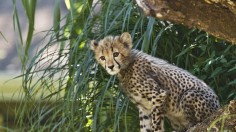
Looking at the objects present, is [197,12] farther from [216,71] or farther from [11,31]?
[11,31]

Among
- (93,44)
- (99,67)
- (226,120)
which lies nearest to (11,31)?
(99,67)

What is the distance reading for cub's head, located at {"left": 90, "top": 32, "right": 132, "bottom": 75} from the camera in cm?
332

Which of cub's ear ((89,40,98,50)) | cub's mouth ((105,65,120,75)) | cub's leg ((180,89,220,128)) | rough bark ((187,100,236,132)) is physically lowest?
rough bark ((187,100,236,132))

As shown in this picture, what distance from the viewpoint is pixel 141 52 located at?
11.5 ft

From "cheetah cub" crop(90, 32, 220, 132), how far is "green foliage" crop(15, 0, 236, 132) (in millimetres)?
130

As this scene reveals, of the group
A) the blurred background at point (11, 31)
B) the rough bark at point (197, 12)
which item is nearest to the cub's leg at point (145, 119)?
the rough bark at point (197, 12)

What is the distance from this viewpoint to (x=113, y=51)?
3.35 m

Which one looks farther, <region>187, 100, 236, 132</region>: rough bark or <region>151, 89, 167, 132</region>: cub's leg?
<region>151, 89, 167, 132</region>: cub's leg

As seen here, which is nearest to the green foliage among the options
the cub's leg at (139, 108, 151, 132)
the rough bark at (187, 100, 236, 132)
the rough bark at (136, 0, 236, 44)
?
the cub's leg at (139, 108, 151, 132)

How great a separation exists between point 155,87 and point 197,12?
3.54ft

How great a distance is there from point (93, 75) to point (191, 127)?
0.77 metres

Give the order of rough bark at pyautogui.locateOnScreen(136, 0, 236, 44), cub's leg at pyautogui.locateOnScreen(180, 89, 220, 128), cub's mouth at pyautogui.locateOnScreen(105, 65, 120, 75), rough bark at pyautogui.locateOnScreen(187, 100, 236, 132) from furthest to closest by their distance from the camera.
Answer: cub's mouth at pyautogui.locateOnScreen(105, 65, 120, 75)
cub's leg at pyautogui.locateOnScreen(180, 89, 220, 128)
rough bark at pyautogui.locateOnScreen(187, 100, 236, 132)
rough bark at pyautogui.locateOnScreen(136, 0, 236, 44)

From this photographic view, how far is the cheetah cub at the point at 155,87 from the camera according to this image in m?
3.23

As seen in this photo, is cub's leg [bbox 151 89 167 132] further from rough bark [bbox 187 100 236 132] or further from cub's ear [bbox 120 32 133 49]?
rough bark [bbox 187 100 236 132]
